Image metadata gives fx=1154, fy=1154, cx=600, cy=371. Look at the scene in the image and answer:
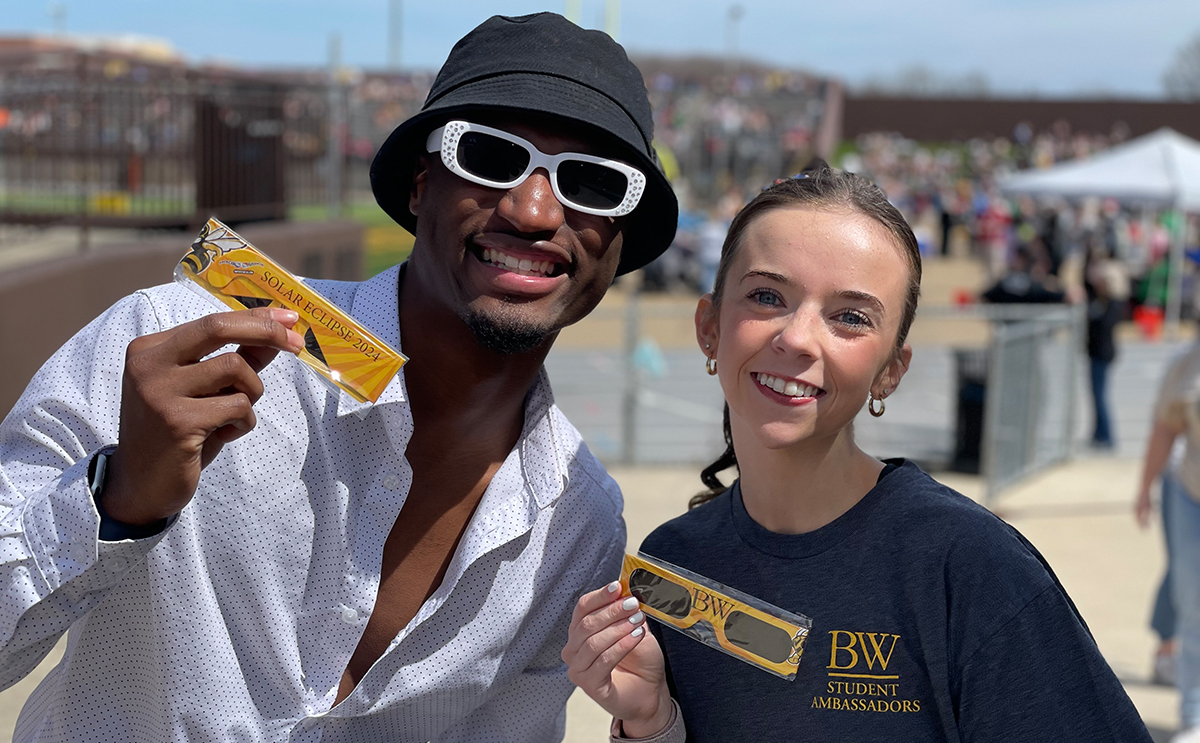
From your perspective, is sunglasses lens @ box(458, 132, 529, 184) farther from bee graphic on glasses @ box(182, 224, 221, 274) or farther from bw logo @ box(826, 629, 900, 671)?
bw logo @ box(826, 629, 900, 671)

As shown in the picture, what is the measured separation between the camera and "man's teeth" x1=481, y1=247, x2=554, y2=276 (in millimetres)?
2178

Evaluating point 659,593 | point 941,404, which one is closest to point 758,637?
point 659,593

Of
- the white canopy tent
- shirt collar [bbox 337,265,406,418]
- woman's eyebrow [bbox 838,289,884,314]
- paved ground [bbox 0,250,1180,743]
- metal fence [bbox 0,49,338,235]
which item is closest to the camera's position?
woman's eyebrow [bbox 838,289,884,314]

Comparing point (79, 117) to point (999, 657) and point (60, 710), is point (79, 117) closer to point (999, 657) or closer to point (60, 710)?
point (60, 710)

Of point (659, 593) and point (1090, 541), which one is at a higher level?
point (659, 593)

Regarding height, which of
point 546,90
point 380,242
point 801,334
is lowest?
point 380,242

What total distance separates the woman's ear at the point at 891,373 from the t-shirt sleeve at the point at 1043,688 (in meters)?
0.45

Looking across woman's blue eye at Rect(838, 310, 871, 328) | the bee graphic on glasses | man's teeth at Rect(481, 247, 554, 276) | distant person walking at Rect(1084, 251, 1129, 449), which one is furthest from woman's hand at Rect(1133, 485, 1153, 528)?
distant person walking at Rect(1084, 251, 1129, 449)

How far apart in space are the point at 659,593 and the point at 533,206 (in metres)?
0.76

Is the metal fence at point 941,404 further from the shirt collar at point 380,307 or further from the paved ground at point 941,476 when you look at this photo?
the shirt collar at point 380,307

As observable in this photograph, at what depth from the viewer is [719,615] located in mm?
1843

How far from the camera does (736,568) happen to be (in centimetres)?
198

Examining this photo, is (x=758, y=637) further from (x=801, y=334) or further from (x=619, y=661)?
(x=801, y=334)

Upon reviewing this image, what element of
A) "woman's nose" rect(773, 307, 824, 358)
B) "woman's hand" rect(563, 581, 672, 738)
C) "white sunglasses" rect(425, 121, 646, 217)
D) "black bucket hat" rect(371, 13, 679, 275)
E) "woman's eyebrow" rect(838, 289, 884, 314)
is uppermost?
"black bucket hat" rect(371, 13, 679, 275)
